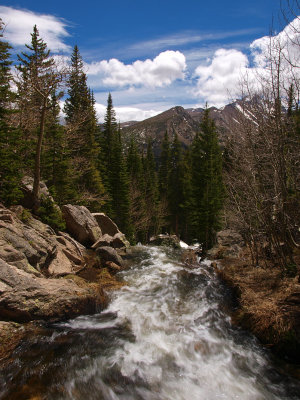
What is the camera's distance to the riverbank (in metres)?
6.07

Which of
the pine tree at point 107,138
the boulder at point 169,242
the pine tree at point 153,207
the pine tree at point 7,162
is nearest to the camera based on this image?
the pine tree at point 7,162

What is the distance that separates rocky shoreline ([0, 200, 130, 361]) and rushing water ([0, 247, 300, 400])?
1.44 ft

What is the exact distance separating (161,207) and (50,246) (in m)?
28.0

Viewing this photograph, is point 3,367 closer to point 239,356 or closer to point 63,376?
→ point 63,376

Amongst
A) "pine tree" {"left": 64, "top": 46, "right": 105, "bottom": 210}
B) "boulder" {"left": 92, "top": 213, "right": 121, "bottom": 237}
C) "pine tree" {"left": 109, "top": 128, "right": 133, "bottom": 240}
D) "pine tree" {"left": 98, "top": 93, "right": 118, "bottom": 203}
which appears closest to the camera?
"boulder" {"left": 92, "top": 213, "right": 121, "bottom": 237}

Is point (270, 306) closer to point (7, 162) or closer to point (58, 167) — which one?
point (7, 162)

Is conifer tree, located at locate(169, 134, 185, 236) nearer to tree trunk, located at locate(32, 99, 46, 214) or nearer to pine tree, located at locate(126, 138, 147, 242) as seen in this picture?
pine tree, located at locate(126, 138, 147, 242)

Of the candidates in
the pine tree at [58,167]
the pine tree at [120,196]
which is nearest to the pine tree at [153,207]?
the pine tree at [120,196]

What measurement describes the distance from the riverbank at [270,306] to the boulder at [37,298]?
5.04 metres

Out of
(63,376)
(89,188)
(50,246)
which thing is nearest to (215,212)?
(89,188)

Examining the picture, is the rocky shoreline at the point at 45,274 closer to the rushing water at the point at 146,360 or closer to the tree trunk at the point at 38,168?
the rushing water at the point at 146,360

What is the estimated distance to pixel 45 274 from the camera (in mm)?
9047

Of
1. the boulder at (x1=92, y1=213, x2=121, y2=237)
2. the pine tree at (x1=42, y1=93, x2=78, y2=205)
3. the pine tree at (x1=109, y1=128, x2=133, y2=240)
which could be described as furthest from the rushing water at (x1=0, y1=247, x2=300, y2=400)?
the pine tree at (x1=109, y1=128, x2=133, y2=240)

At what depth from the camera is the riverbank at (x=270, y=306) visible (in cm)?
607
